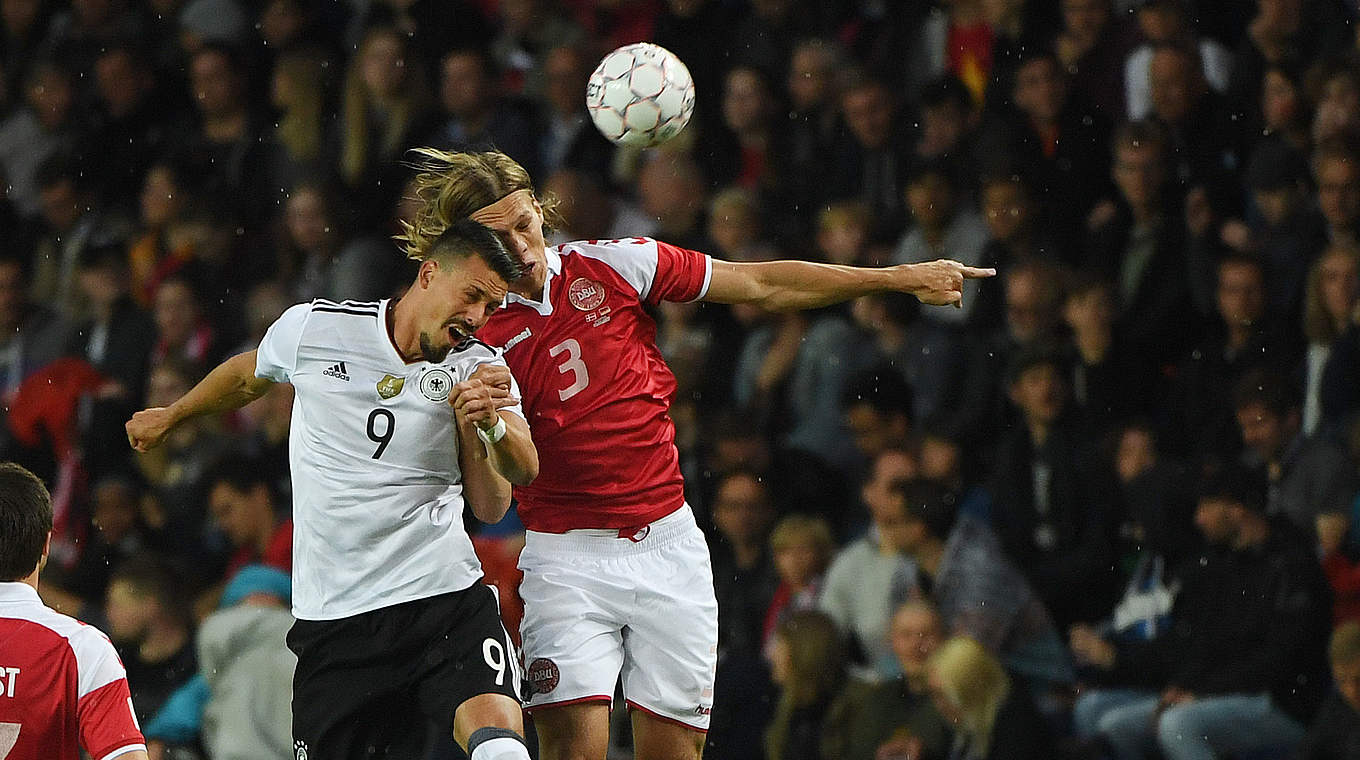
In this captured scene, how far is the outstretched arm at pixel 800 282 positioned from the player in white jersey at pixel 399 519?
0.85 meters

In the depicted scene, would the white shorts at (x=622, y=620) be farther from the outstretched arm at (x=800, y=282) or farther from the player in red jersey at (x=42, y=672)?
the player in red jersey at (x=42, y=672)

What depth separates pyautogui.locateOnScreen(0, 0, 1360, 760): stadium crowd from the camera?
7234mm

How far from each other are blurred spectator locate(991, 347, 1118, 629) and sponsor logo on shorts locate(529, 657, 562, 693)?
2973 millimetres

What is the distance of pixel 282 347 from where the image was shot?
4875mm

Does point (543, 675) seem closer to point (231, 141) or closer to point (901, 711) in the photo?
point (901, 711)

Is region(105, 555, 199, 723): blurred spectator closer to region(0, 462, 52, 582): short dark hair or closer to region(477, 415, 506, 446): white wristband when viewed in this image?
region(477, 415, 506, 446): white wristband

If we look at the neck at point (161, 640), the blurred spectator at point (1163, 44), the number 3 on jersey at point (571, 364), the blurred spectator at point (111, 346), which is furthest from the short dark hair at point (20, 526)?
the blurred spectator at point (111, 346)

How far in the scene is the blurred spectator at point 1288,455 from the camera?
724 cm

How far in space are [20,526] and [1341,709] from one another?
15.3 ft

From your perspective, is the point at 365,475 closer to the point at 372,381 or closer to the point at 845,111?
the point at 372,381

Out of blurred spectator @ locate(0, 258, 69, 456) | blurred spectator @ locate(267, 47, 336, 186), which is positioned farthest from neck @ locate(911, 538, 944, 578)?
blurred spectator @ locate(0, 258, 69, 456)

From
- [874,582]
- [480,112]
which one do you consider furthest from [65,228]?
[874,582]

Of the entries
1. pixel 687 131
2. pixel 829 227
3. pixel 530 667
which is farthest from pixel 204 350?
pixel 530 667

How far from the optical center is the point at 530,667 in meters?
5.21
